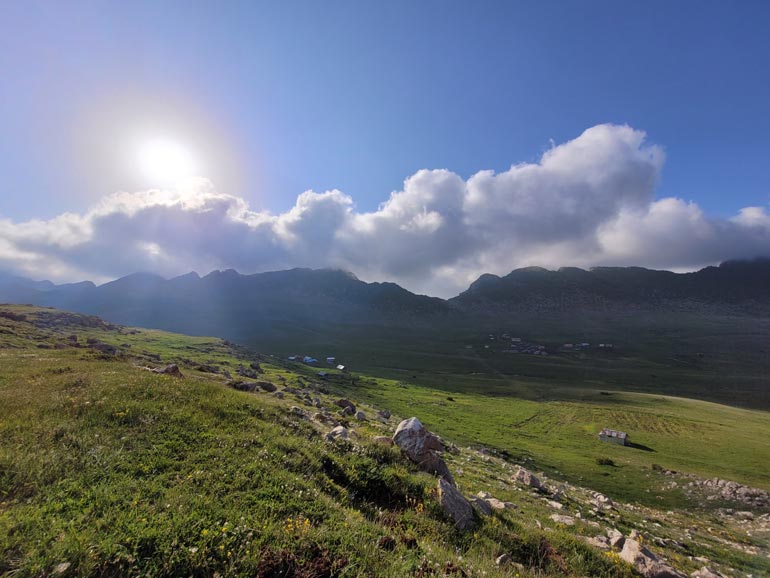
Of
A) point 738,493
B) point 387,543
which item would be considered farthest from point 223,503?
point 738,493

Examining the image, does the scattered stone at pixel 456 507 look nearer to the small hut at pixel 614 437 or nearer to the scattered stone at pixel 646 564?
the scattered stone at pixel 646 564

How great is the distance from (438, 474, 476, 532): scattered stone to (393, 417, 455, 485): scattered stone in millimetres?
3959

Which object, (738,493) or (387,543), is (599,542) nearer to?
(387,543)

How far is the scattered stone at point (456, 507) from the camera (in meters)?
13.4

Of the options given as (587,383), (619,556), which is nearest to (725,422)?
(587,383)

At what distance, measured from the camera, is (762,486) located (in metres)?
45.5

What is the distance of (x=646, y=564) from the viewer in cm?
1338

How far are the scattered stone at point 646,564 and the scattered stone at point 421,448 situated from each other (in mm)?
7891

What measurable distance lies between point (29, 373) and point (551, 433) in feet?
281

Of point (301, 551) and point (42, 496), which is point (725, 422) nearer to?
point (301, 551)

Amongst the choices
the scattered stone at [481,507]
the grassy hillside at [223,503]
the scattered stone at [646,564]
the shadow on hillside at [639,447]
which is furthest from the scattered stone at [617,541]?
the shadow on hillside at [639,447]

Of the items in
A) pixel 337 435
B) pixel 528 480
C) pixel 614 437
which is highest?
pixel 337 435

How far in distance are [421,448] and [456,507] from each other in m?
5.26

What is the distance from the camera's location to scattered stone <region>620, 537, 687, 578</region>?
508 inches
